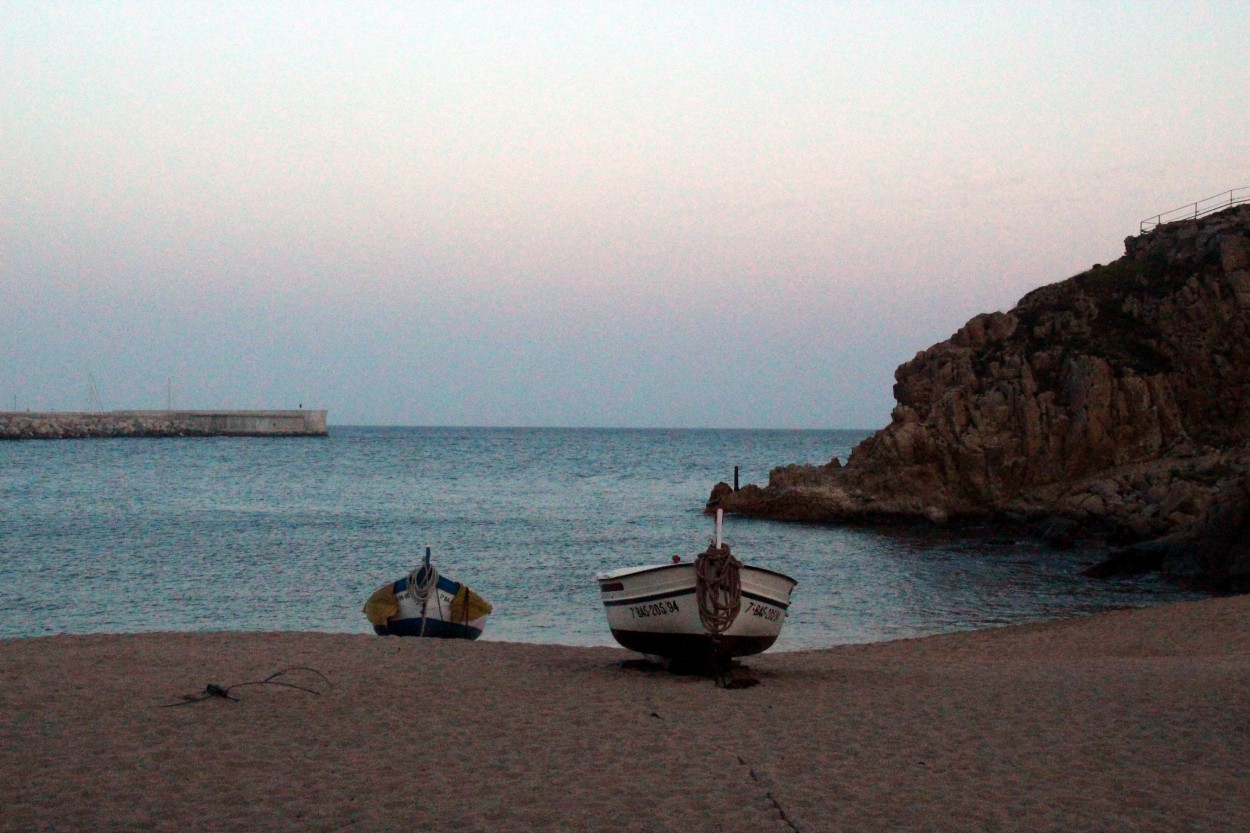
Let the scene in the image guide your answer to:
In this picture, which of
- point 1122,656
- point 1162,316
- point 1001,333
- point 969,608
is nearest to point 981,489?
point 1001,333

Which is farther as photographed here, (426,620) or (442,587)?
(442,587)

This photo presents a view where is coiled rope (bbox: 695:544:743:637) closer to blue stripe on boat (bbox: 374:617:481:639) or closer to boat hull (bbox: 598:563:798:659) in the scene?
boat hull (bbox: 598:563:798:659)

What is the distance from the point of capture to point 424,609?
18891mm

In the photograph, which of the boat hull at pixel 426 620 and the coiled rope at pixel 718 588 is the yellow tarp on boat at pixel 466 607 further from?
the coiled rope at pixel 718 588

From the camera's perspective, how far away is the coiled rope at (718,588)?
14.0 metres

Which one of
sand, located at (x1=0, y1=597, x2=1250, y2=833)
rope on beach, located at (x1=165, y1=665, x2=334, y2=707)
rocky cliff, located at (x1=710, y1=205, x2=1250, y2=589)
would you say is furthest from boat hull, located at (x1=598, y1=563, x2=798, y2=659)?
rocky cliff, located at (x1=710, y1=205, x2=1250, y2=589)

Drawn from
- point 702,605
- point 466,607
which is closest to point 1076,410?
point 466,607

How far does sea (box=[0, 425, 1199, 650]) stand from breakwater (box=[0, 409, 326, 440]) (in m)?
78.0

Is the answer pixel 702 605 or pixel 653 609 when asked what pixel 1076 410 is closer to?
pixel 653 609

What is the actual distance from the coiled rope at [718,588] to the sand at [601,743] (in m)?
0.93

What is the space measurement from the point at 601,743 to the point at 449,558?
929 inches

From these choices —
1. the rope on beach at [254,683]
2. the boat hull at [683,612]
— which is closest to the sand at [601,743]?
the rope on beach at [254,683]

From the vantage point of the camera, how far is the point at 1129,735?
11.0m

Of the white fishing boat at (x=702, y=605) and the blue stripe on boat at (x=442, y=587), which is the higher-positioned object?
the white fishing boat at (x=702, y=605)
